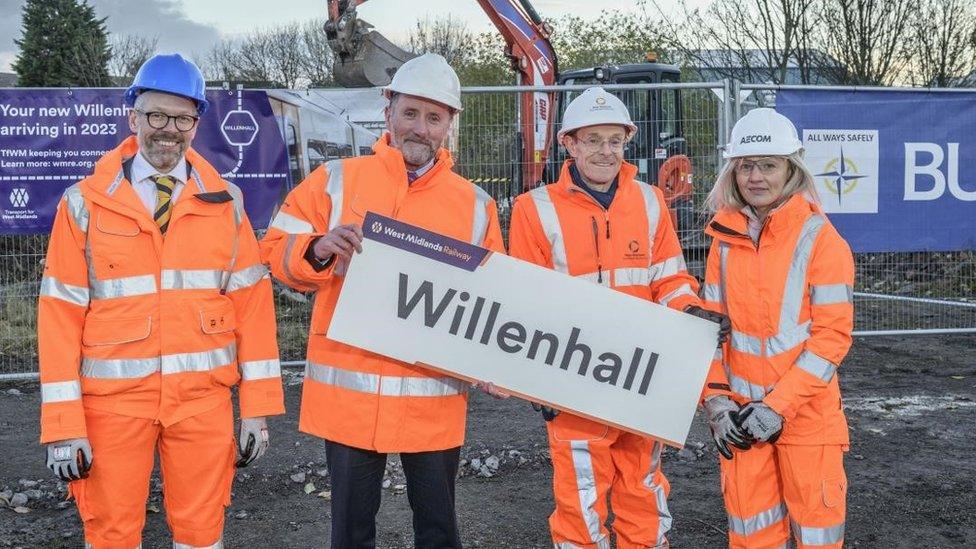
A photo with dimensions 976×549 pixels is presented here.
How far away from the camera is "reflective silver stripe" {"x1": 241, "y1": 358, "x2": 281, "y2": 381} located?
3.31 metres

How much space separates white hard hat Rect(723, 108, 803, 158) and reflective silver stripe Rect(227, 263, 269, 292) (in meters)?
1.95

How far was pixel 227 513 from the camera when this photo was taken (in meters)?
4.93

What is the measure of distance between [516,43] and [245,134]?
225 inches

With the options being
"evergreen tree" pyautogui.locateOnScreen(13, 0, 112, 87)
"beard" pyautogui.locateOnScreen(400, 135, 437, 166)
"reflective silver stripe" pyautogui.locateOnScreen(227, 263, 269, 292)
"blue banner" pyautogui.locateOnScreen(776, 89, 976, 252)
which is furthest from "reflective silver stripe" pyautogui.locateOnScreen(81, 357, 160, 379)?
"evergreen tree" pyautogui.locateOnScreen(13, 0, 112, 87)

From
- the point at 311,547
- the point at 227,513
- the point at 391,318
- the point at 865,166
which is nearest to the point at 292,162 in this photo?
the point at 227,513

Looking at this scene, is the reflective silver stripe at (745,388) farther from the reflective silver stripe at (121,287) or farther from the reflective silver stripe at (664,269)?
the reflective silver stripe at (121,287)

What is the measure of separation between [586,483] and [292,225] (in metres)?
1.59

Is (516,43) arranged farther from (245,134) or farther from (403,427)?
(403,427)

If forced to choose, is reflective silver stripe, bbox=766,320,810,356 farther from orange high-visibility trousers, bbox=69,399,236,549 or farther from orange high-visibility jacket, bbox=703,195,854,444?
orange high-visibility trousers, bbox=69,399,236,549

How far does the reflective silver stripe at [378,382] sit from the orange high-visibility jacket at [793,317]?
1117mm

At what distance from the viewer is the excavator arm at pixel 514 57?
8570 mm

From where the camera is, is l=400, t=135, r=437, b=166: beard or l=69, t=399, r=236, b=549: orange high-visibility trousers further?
l=400, t=135, r=437, b=166: beard

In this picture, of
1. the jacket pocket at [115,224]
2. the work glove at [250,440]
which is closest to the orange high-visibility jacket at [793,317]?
the work glove at [250,440]

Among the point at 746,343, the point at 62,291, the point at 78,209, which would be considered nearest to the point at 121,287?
the point at 62,291
